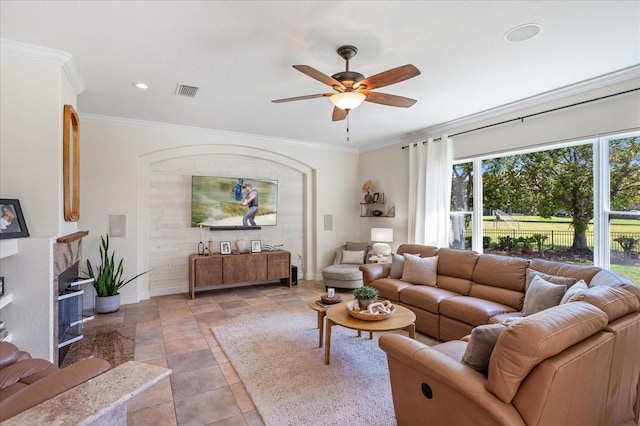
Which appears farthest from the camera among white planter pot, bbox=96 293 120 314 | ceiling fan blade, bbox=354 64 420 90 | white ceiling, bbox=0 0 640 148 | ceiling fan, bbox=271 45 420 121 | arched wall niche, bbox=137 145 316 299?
arched wall niche, bbox=137 145 316 299

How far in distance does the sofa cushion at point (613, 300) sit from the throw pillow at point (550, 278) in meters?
0.81

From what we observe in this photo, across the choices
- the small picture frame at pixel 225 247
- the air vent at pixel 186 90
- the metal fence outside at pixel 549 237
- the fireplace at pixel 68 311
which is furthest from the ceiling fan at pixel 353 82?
the small picture frame at pixel 225 247

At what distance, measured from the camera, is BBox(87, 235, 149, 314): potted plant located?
14.0 feet

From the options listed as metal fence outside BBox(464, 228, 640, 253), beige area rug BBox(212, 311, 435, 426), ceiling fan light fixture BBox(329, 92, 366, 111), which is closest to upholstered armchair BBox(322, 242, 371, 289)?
beige area rug BBox(212, 311, 435, 426)

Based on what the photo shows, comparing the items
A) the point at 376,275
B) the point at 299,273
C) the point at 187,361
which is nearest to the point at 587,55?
the point at 376,275

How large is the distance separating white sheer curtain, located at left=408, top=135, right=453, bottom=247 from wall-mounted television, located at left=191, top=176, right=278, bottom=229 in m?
2.57

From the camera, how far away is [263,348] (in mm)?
3244

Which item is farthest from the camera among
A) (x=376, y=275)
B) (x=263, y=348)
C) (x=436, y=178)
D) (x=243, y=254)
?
(x=243, y=254)

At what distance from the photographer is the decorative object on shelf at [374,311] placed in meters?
2.82

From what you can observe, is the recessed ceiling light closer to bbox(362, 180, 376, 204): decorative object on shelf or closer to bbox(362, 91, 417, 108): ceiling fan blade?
bbox(362, 91, 417, 108): ceiling fan blade

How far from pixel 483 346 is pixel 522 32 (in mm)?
2301

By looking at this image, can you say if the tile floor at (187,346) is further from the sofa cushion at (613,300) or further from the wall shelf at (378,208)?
the sofa cushion at (613,300)

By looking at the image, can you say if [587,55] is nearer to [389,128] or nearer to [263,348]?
[389,128]

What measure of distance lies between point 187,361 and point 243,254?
102 inches
